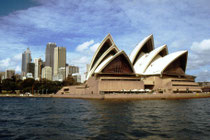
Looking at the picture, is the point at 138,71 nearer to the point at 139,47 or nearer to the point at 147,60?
the point at 147,60

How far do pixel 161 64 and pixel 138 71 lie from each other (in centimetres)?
823

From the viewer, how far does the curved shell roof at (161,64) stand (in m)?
Result: 70.9

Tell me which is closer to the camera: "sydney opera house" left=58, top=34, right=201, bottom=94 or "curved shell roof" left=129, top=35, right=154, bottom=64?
"sydney opera house" left=58, top=34, right=201, bottom=94

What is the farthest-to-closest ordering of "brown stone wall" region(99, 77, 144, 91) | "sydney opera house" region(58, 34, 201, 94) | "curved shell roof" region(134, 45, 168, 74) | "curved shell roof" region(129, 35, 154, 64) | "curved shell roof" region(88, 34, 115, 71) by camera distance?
"curved shell roof" region(129, 35, 154, 64), "curved shell roof" region(134, 45, 168, 74), "curved shell roof" region(88, 34, 115, 71), "sydney opera house" region(58, 34, 201, 94), "brown stone wall" region(99, 77, 144, 91)

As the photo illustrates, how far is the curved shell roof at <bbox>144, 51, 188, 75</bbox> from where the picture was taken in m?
70.9

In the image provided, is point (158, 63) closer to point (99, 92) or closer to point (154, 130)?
point (99, 92)

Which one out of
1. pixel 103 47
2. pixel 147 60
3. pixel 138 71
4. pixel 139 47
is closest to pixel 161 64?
pixel 147 60

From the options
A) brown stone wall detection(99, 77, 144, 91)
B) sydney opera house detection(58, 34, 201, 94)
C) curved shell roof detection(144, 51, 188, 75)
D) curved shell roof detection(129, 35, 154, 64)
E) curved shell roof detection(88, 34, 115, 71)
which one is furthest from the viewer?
curved shell roof detection(129, 35, 154, 64)

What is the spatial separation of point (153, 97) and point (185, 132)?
43.1 meters

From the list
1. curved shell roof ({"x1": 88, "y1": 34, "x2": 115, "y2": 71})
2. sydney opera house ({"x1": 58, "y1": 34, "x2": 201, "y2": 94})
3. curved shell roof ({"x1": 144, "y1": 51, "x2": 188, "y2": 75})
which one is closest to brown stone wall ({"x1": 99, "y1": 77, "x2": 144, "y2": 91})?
sydney opera house ({"x1": 58, "y1": 34, "x2": 201, "y2": 94})

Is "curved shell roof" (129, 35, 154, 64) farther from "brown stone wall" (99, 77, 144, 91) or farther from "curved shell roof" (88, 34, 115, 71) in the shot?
"brown stone wall" (99, 77, 144, 91)

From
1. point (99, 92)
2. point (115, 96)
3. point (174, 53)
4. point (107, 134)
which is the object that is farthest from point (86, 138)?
point (174, 53)

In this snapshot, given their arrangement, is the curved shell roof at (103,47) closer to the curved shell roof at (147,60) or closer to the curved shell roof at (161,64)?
the curved shell roof at (147,60)

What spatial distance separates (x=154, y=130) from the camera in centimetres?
1579
